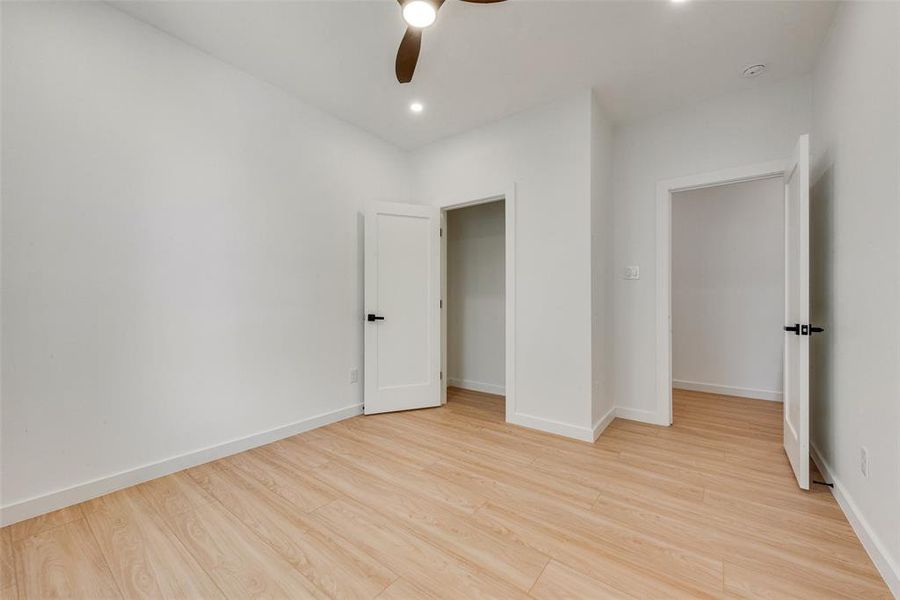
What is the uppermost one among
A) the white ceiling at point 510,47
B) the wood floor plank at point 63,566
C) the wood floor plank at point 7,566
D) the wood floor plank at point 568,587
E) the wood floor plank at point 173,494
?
the white ceiling at point 510,47

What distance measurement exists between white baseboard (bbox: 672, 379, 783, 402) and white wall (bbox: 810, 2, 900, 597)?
1773mm

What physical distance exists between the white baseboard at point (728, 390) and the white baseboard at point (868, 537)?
2.05m

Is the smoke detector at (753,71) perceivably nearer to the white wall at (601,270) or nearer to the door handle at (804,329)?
the white wall at (601,270)

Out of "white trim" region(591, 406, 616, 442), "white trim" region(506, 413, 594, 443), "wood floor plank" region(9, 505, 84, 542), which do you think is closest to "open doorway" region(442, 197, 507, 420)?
"white trim" region(506, 413, 594, 443)

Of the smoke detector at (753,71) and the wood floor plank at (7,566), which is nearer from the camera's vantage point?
the wood floor plank at (7,566)

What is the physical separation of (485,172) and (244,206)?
201cm

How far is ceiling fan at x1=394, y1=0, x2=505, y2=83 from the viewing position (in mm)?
1601

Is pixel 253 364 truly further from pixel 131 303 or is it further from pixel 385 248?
pixel 385 248

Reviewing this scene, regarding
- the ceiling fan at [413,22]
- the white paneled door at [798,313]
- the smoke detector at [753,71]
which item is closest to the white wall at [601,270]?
the smoke detector at [753,71]

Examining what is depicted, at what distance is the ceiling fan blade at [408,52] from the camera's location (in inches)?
70.5

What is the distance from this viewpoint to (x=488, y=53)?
244cm

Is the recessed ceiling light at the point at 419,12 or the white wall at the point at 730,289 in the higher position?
the recessed ceiling light at the point at 419,12

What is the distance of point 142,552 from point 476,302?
354 centimetres

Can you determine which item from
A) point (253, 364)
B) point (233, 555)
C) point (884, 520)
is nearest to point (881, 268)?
point (884, 520)
